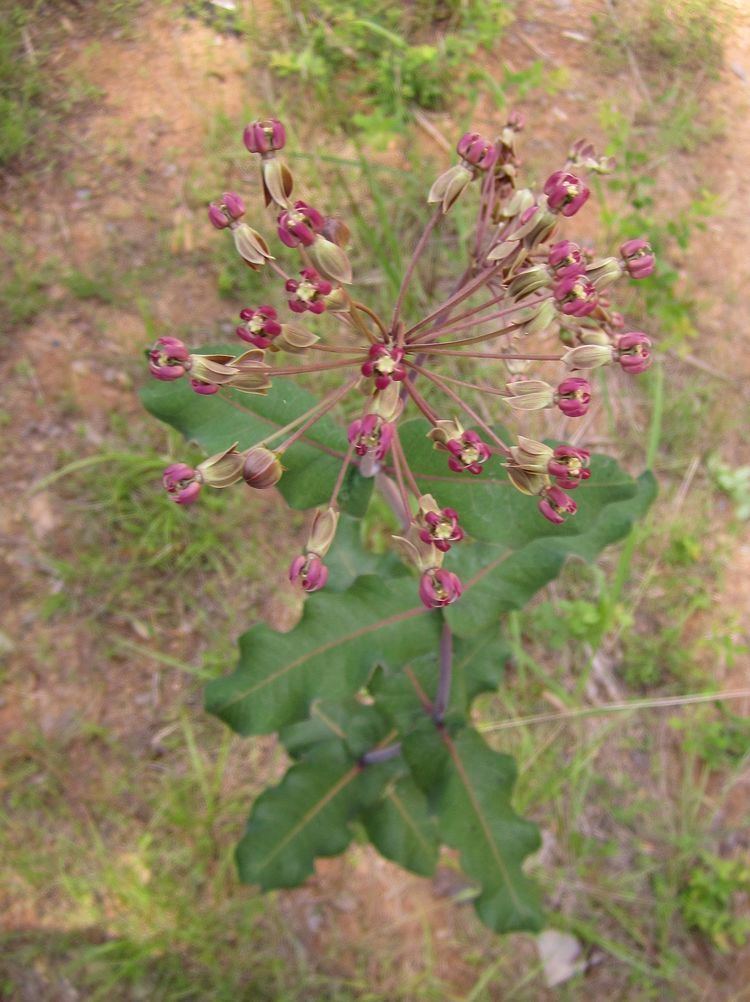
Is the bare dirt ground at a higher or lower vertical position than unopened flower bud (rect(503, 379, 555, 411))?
lower

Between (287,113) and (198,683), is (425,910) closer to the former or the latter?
(198,683)

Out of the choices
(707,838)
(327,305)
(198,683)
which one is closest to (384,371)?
(327,305)

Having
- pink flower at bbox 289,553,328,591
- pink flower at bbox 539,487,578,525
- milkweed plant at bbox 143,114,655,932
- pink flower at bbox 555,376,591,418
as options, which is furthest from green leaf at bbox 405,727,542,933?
pink flower at bbox 555,376,591,418

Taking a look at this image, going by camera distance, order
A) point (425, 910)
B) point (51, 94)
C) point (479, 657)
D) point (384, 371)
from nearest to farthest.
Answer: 1. point (384, 371)
2. point (479, 657)
3. point (425, 910)
4. point (51, 94)

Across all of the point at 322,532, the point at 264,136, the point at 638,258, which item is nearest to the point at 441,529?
the point at 322,532

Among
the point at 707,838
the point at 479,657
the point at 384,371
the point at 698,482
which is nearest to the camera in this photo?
the point at 384,371

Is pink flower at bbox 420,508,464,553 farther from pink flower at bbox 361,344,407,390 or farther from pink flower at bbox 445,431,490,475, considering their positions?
pink flower at bbox 361,344,407,390
